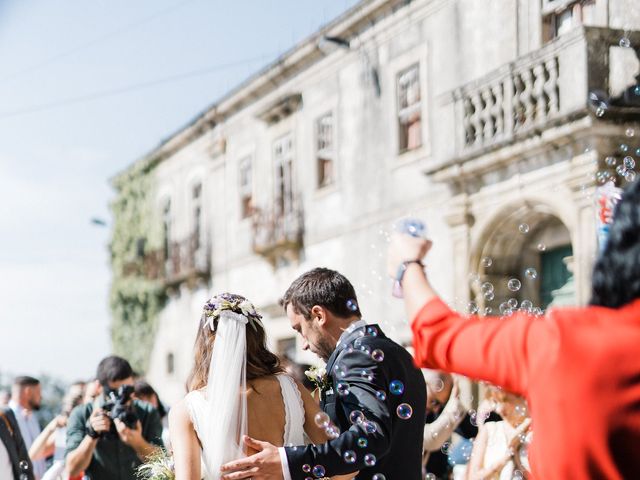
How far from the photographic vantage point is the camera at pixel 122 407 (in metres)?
6.27

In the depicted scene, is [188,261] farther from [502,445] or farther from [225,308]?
[225,308]

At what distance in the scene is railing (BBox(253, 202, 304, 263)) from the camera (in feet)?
58.4

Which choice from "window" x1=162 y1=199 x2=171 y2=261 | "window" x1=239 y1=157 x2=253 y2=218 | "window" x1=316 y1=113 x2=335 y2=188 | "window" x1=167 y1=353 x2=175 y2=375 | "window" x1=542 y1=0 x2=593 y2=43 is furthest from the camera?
"window" x1=162 y1=199 x2=171 y2=261

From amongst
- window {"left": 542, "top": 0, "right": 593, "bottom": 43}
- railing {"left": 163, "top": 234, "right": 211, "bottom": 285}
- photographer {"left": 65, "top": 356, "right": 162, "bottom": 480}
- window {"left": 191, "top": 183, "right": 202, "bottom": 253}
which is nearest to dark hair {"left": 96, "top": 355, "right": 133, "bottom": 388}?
photographer {"left": 65, "top": 356, "right": 162, "bottom": 480}

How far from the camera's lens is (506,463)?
5.52 m

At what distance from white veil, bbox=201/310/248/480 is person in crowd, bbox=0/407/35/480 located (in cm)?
315

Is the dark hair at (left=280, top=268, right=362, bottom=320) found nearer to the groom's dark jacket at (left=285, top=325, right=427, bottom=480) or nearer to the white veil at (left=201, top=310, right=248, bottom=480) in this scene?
the groom's dark jacket at (left=285, top=325, right=427, bottom=480)

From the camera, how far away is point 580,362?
1681 millimetres

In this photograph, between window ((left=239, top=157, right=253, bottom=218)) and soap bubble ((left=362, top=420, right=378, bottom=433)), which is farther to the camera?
window ((left=239, top=157, right=253, bottom=218))

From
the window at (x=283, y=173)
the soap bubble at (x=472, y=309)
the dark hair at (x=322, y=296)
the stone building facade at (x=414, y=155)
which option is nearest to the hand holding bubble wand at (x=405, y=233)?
the dark hair at (x=322, y=296)

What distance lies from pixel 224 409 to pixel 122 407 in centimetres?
291


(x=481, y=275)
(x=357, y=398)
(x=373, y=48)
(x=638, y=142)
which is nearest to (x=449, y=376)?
(x=357, y=398)

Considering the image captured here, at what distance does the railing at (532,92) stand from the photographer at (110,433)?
5.98 m

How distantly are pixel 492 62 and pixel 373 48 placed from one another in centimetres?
351
